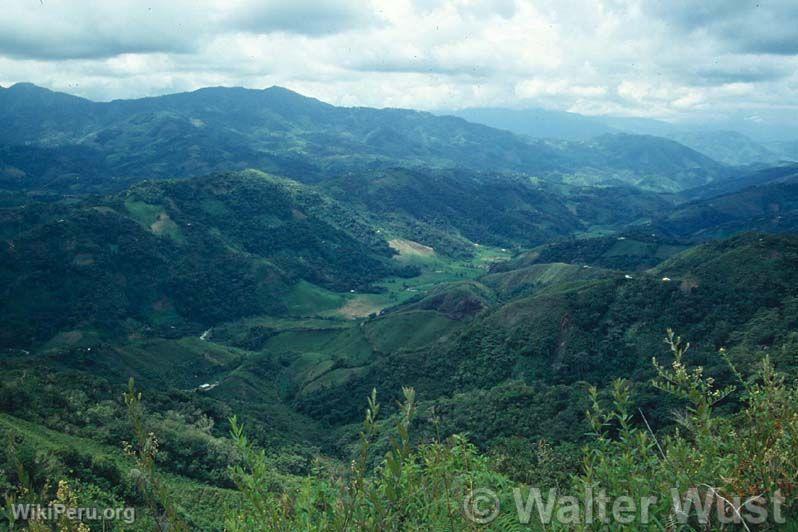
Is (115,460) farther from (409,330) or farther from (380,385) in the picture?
(409,330)

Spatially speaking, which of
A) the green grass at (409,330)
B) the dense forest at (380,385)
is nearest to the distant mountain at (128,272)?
the dense forest at (380,385)

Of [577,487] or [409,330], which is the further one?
[409,330]

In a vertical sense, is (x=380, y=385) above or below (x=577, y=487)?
below

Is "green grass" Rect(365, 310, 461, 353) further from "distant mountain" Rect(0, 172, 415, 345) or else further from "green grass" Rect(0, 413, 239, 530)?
"green grass" Rect(0, 413, 239, 530)

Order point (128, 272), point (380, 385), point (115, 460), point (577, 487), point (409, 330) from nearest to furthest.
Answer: point (577, 487) → point (115, 460) → point (380, 385) → point (409, 330) → point (128, 272)

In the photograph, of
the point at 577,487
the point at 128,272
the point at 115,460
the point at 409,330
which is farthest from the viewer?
the point at 128,272

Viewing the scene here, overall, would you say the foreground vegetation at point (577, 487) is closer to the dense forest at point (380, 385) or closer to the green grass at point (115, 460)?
the dense forest at point (380, 385)

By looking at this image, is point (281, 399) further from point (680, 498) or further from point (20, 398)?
point (680, 498)

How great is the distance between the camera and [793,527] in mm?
7184

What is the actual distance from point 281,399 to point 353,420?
23.2 m

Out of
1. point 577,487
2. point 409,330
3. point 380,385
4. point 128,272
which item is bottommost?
point 128,272

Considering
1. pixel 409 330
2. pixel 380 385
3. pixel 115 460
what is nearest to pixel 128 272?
pixel 409 330

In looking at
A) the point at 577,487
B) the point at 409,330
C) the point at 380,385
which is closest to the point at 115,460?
the point at 577,487

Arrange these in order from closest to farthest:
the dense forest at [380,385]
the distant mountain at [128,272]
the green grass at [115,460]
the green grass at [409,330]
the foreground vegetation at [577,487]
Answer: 1. the foreground vegetation at [577,487]
2. the dense forest at [380,385]
3. the green grass at [115,460]
4. the green grass at [409,330]
5. the distant mountain at [128,272]
